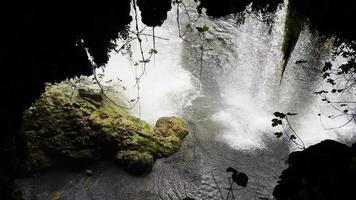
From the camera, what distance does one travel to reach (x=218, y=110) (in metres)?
12.3

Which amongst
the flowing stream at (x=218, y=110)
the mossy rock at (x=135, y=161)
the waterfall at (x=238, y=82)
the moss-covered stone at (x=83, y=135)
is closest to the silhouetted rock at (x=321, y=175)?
the flowing stream at (x=218, y=110)

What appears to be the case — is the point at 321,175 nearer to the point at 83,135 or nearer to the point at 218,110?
the point at 83,135

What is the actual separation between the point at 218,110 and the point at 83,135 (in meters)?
5.71

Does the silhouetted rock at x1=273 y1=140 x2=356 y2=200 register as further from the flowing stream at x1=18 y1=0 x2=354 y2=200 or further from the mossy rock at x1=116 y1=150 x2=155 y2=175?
the mossy rock at x1=116 y1=150 x2=155 y2=175

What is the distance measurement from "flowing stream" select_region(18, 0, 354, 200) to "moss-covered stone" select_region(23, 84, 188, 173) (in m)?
0.37

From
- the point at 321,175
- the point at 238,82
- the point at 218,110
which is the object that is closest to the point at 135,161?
the point at 218,110

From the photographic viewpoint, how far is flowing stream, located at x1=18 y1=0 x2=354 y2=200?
8.27 meters

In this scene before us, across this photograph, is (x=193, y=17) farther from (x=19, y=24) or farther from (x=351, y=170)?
(x=351, y=170)

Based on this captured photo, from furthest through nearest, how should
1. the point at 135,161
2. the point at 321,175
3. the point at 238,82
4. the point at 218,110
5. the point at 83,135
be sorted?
the point at 238,82, the point at 218,110, the point at 83,135, the point at 135,161, the point at 321,175

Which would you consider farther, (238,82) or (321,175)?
(238,82)

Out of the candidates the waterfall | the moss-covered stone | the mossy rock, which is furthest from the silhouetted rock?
the waterfall

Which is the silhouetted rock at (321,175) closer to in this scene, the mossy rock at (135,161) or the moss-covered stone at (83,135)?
the mossy rock at (135,161)

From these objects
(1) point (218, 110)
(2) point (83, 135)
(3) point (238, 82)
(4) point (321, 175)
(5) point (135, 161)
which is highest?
(3) point (238, 82)

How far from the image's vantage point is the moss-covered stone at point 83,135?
339 inches
